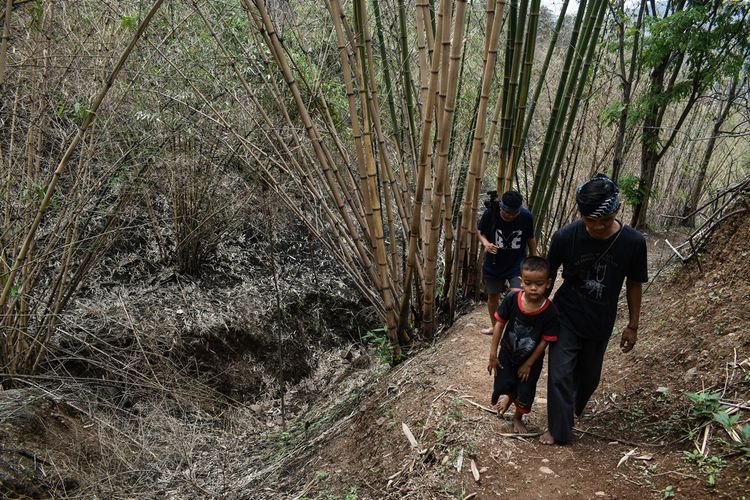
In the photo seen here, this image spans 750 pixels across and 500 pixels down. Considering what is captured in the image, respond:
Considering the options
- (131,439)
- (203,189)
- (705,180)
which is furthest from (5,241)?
(705,180)

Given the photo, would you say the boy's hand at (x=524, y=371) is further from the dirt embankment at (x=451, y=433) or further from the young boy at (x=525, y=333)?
the dirt embankment at (x=451, y=433)

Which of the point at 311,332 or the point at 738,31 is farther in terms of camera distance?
the point at 311,332

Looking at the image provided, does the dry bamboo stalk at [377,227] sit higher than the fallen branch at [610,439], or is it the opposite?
the dry bamboo stalk at [377,227]

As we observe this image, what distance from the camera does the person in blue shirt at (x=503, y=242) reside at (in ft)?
10.9

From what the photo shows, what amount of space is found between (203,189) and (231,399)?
6.12 feet

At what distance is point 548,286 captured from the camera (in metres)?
2.29

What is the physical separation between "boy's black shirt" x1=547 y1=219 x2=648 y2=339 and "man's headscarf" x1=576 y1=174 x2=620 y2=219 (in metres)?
0.16

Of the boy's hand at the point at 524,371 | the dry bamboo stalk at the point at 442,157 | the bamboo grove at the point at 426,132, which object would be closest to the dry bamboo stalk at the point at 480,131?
the bamboo grove at the point at 426,132

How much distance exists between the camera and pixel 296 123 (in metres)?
5.43

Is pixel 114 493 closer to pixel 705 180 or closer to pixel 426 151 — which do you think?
pixel 426 151

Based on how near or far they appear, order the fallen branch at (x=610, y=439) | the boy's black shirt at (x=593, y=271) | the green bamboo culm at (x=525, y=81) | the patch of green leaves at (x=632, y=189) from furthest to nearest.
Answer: the patch of green leaves at (x=632, y=189)
the green bamboo culm at (x=525, y=81)
the fallen branch at (x=610, y=439)
the boy's black shirt at (x=593, y=271)

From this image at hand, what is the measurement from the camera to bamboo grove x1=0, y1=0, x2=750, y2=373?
291 cm

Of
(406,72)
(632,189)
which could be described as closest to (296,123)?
(406,72)

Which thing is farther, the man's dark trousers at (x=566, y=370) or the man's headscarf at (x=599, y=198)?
the man's dark trousers at (x=566, y=370)
